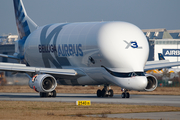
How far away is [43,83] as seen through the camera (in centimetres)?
3606

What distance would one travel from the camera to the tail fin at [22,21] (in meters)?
48.7

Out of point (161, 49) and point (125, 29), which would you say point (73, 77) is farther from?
point (161, 49)

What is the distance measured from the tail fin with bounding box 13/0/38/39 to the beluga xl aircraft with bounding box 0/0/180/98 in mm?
4252

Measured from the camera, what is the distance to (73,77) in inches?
1481

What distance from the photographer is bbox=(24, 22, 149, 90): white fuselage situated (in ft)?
108

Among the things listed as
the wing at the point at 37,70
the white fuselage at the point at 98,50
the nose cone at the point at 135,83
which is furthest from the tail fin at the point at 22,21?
the nose cone at the point at 135,83

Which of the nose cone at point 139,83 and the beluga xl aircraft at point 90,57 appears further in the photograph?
the beluga xl aircraft at point 90,57

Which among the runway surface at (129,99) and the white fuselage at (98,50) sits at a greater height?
the white fuselage at (98,50)

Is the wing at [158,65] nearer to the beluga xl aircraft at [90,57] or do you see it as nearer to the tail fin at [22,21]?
the beluga xl aircraft at [90,57]

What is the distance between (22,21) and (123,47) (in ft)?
66.3

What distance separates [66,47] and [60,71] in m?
3.12

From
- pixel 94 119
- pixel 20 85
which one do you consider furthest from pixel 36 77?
pixel 20 85

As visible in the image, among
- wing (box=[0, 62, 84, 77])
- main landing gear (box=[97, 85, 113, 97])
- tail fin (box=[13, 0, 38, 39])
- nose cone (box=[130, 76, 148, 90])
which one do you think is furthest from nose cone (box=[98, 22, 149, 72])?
tail fin (box=[13, 0, 38, 39])

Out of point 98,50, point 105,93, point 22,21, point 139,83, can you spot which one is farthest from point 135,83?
point 22,21
